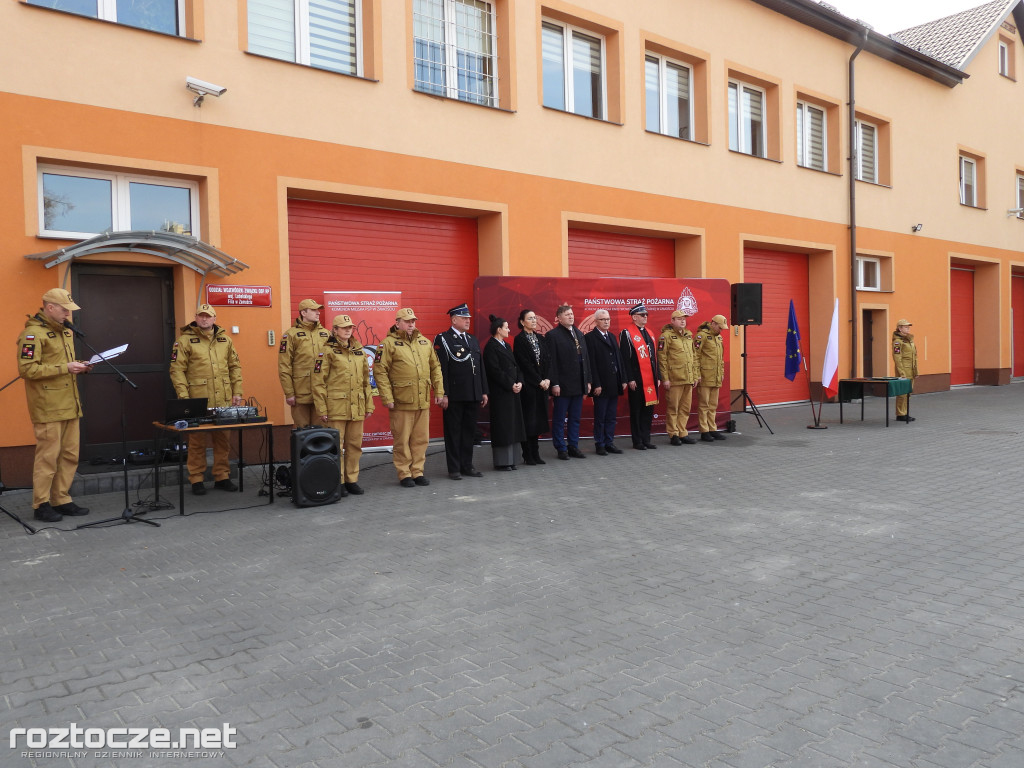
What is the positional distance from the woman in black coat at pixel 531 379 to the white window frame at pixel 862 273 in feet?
39.6

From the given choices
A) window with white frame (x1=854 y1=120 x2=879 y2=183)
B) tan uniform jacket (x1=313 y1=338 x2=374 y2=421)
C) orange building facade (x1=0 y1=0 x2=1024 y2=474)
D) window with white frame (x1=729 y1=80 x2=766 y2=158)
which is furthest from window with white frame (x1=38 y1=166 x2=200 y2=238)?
window with white frame (x1=854 y1=120 x2=879 y2=183)

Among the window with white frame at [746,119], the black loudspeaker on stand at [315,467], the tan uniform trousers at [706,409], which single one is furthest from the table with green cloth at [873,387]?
the black loudspeaker on stand at [315,467]

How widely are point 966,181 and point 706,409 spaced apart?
52.4 feet

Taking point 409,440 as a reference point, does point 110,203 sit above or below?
above

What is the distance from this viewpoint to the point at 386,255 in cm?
1180

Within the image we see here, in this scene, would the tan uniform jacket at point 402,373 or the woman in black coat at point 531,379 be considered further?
the woman in black coat at point 531,379

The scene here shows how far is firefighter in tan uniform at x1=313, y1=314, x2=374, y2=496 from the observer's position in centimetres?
848

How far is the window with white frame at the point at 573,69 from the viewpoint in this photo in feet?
44.5

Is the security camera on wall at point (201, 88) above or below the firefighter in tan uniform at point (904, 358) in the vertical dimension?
above

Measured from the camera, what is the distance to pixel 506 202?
40.9 feet

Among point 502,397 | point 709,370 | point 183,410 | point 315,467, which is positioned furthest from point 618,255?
point 183,410

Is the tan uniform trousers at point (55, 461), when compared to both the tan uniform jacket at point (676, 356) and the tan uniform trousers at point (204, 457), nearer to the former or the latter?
the tan uniform trousers at point (204, 457)

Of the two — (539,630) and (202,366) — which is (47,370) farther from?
(539,630)

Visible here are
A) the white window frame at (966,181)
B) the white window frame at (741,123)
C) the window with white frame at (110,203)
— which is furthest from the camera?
the white window frame at (966,181)
